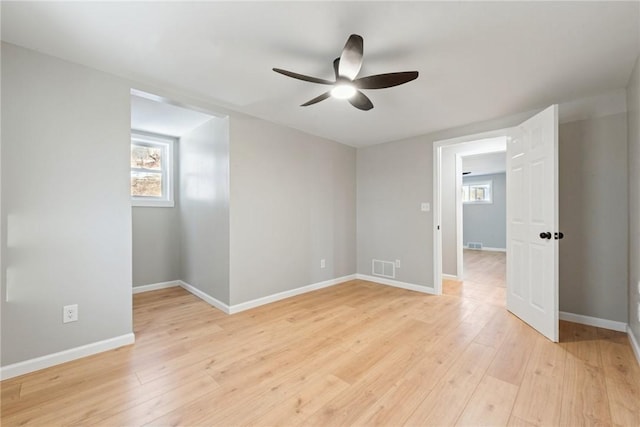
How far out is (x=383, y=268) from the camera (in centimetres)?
443

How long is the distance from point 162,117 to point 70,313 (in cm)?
240

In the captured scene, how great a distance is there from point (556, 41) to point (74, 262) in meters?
3.87

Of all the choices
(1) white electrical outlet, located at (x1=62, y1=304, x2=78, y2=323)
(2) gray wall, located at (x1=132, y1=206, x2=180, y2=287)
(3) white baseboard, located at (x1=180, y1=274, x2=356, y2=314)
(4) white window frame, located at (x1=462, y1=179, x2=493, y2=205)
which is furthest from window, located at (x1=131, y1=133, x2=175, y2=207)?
(4) white window frame, located at (x1=462, y1=179, x2=493, y2=205)

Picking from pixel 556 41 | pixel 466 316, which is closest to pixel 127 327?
pixel 466 316

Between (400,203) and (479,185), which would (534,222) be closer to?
(400,203)

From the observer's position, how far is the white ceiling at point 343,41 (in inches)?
62.3

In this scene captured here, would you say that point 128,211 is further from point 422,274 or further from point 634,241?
point 634,241

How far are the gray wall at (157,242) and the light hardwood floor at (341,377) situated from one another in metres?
1.33

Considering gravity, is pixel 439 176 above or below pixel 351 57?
below

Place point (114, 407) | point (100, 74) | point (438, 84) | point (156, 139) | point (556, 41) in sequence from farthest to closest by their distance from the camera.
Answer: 1. point (156, 139)
2. point (438, 84)
3. point (100, 74)
4. point (556, 41)
5. point (114, 407)

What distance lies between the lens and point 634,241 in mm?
2281

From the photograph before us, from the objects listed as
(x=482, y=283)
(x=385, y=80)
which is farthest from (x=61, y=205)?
(x=482, y=283)

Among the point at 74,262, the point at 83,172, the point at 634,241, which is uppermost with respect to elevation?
the point at 83,172

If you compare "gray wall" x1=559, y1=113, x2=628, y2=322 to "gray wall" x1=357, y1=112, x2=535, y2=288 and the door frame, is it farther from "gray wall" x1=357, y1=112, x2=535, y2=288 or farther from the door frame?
"gray wall" x1=357, y1=112, x2=535, y2=288
